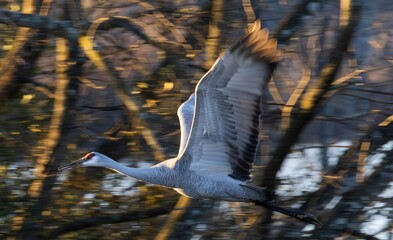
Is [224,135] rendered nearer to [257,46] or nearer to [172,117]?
[257,46]

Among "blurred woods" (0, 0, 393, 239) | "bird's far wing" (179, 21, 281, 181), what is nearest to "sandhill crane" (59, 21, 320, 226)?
"bird's far wing" (179, 21, 281, 181)

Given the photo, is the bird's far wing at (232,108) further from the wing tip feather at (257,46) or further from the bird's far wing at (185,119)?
the bird's far wing at (185,119)

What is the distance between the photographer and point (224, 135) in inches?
314

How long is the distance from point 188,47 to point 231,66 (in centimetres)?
163

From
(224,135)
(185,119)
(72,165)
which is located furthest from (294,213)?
(72,165)

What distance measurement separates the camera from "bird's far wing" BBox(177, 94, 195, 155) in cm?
818

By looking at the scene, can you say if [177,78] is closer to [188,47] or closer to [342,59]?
[188,47]

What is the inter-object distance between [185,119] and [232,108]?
61 cm

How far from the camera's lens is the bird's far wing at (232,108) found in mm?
7418

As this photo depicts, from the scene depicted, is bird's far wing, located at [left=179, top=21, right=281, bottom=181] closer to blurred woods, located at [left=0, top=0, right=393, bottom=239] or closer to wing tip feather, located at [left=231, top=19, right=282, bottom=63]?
wing tip feather, located at [left=231, top=19, right=282, bottom=63]

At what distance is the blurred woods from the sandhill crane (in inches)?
18.6

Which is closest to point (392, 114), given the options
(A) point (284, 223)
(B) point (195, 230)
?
(A) point (284, 223)

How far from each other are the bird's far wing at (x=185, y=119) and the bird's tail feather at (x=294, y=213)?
64cm

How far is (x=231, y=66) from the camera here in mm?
7465
